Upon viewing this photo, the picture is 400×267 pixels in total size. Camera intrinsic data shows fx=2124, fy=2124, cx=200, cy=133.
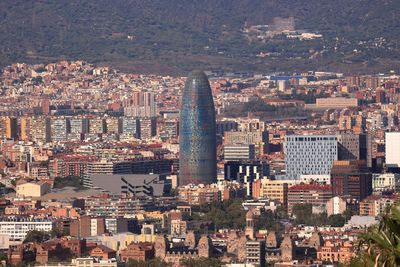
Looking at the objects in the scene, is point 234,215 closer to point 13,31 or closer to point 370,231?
point 370,231

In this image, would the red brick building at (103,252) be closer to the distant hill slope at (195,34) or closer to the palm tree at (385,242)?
the palm tree at (385,242)

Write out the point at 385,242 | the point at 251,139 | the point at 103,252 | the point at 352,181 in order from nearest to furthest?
the point at 385,242, the point at 103,252, the point at 352,181, the point at 251,139

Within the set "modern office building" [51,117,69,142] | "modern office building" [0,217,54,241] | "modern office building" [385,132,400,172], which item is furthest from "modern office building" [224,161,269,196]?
"modern office building" [51,117,69,142]

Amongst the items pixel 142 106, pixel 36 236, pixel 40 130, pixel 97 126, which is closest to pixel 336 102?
pixel 142 106

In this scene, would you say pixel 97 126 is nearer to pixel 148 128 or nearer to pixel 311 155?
pixel 148 128

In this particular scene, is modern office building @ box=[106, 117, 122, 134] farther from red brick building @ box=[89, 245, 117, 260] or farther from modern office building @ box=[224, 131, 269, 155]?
red brick building @ box=[89, 245, 117, 260]

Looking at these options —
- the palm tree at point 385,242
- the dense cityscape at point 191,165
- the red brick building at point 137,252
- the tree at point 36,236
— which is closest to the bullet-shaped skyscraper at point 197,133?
the dense cityscape at point 191,165
